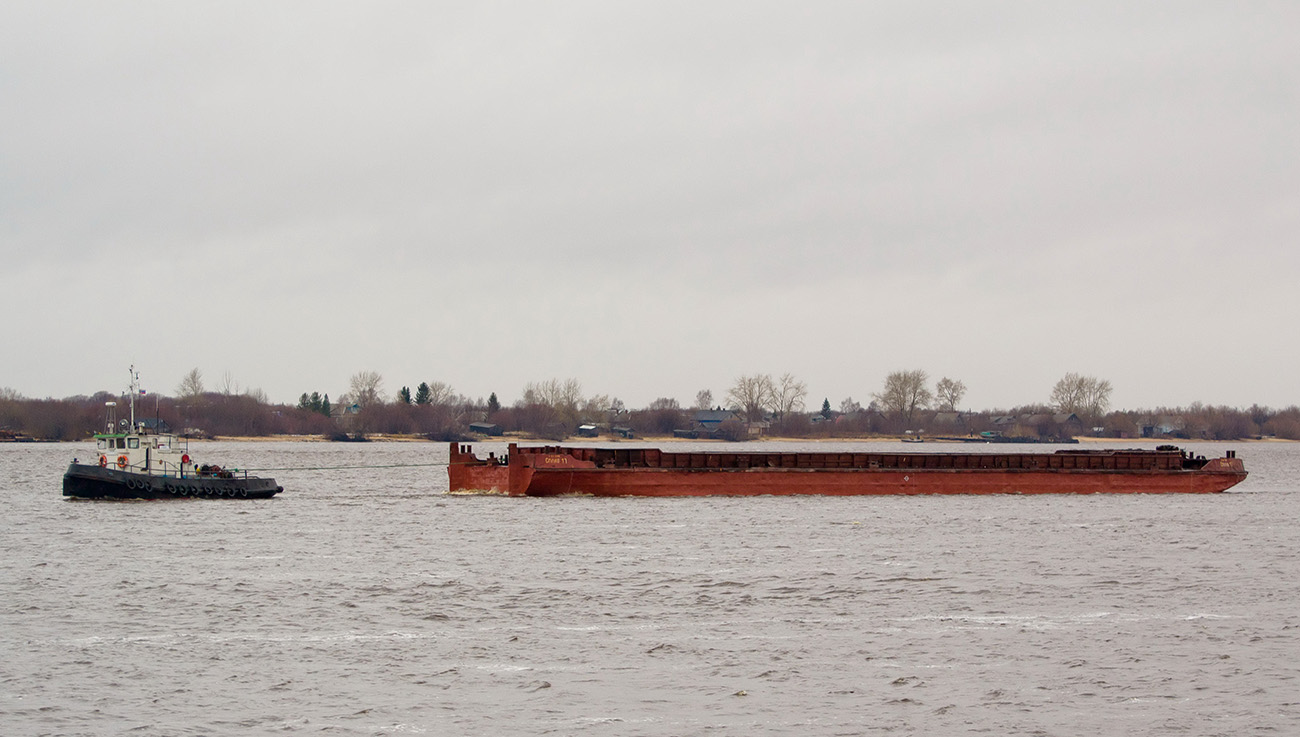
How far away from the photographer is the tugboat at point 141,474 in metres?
53.0

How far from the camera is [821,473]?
189ft

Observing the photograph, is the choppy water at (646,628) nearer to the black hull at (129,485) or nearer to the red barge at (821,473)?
the black hull at (129,485)

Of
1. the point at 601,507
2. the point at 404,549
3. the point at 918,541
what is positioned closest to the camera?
the point at 404,549

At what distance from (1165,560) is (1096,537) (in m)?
6.61

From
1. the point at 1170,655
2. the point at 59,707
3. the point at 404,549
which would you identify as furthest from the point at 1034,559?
the point at 59,707

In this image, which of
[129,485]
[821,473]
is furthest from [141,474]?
[821,473]

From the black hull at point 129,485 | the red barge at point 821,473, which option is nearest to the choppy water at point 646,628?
the black hull at point 129,485

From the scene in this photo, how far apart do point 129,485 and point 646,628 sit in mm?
36098

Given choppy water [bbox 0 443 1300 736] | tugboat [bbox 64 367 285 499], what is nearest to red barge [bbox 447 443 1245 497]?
choppy water [bbox 0 443 1300 736]

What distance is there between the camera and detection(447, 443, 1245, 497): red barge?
5519 centimetres

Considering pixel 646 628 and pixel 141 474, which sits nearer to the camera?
pixel 646 628

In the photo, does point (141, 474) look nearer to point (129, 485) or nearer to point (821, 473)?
point (129, 485)

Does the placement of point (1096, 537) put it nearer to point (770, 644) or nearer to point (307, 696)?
point (770, 644)

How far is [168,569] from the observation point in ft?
108
